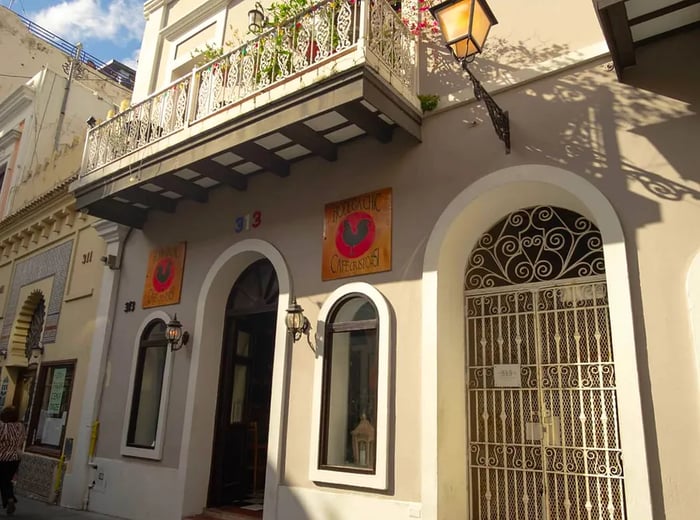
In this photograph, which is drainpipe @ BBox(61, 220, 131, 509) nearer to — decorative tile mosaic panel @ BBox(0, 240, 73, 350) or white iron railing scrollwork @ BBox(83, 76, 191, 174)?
white iron railing scrollwork @ BBox(83, 76, 191, 174)

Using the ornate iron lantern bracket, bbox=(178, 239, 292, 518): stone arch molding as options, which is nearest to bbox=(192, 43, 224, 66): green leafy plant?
bbox=(178, 239, 292, 518): stone arch molding

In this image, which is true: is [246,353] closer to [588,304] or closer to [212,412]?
[212,412]

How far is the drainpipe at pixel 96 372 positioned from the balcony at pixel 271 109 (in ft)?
3.79

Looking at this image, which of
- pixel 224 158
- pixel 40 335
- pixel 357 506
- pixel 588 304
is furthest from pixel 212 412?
pixel 40 335

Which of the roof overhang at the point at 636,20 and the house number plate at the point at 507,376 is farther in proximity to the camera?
the house number plate at the point at 507,376

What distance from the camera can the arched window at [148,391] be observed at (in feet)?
25.7

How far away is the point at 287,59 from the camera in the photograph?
645 centimetres

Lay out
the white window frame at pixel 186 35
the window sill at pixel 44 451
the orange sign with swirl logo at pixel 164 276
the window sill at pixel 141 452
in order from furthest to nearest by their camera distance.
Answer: the window sill at pixel 44 451, the white window frame at pixel 186 35, the orange sign with swirl logo at pixel 164 276, the window sill at pixel 141 452

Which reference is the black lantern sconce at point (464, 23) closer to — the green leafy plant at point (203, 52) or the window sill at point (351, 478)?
the window sill at point (351, 478)

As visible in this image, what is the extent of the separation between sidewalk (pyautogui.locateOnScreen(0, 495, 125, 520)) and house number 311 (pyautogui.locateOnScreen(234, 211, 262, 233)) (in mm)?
4342

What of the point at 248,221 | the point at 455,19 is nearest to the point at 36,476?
the point at 248,221

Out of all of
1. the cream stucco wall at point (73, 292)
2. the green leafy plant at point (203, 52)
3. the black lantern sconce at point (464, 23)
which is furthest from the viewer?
the cream stucco wall at point (73, 292)

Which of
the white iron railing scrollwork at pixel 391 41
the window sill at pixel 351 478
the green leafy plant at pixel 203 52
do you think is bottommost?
the window sill at pixel 351 478

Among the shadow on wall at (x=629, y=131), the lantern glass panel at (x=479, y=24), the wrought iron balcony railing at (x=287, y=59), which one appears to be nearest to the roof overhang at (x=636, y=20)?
the shadow on wall at (x=629, y=131)
